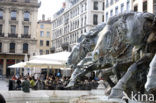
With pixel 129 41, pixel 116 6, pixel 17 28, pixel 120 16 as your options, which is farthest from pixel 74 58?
pixel 17 28

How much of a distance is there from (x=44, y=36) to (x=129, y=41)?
74.8 metres

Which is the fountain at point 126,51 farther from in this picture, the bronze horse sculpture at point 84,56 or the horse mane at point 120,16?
the bronze horse sculpture at point 84,56

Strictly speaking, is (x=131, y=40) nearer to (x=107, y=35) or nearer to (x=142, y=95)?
(x=107, y=35)

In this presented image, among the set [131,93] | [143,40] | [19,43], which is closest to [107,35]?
[143,40]

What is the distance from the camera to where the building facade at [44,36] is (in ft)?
262

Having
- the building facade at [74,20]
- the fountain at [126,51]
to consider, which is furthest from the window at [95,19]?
the fountain at [126,51]

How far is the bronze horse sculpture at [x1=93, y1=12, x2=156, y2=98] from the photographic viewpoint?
7231 mm

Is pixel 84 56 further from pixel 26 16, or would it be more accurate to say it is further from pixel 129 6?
pixel 26 16

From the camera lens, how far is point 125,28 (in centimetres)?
766

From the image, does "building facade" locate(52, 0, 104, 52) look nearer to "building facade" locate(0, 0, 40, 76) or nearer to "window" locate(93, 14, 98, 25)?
"window" locate(93, 14, 98, 25)

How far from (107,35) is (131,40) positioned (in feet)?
2.76

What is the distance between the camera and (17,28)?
54.4m

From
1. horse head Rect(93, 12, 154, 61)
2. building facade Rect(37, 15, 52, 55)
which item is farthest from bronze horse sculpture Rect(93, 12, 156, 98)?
building facade Rect(37, 15, 52, 55)

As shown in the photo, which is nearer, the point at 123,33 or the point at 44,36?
the point at 123,33
